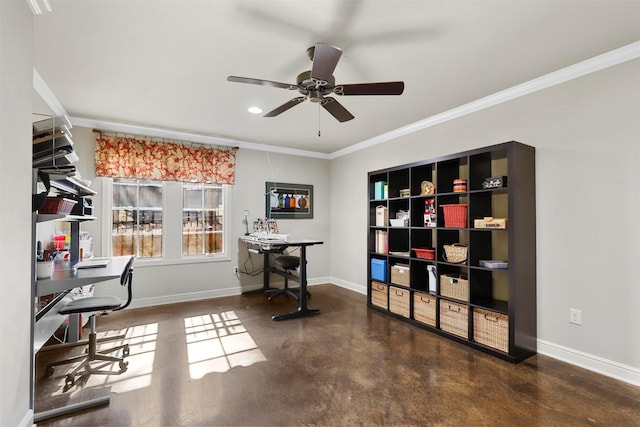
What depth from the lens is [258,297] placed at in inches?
186

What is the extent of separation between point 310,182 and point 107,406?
426 cm

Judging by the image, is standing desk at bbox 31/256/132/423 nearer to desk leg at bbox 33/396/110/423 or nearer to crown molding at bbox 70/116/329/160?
desk leg at bbox 33/396/110/423

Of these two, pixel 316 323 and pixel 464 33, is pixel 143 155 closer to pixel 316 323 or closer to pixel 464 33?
pixel 316 323

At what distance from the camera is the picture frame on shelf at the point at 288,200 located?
524cm

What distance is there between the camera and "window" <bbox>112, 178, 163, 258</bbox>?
419 cm

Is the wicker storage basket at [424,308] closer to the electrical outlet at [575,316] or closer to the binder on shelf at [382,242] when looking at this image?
the binder on shelf at [382,242]

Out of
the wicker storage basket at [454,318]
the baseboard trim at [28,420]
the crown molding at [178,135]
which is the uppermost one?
the crown molding at [178,135]

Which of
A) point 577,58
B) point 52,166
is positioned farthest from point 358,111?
point 52,166

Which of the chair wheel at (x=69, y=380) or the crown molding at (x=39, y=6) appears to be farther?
the chair wheel at (x=69, y=380)

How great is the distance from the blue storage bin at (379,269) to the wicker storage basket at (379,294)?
8 centimetres

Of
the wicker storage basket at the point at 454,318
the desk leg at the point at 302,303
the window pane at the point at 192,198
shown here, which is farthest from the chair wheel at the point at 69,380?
the wicker storage basket at the point at 454,318

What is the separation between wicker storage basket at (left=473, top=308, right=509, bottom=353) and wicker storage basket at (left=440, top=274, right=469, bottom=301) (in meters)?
0.17

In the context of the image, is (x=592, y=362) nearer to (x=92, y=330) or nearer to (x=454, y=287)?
(x=454, y=287)

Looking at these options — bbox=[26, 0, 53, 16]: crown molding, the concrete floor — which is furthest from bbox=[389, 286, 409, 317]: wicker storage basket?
bbox=[26, 0, 53, 16]: crown molding
